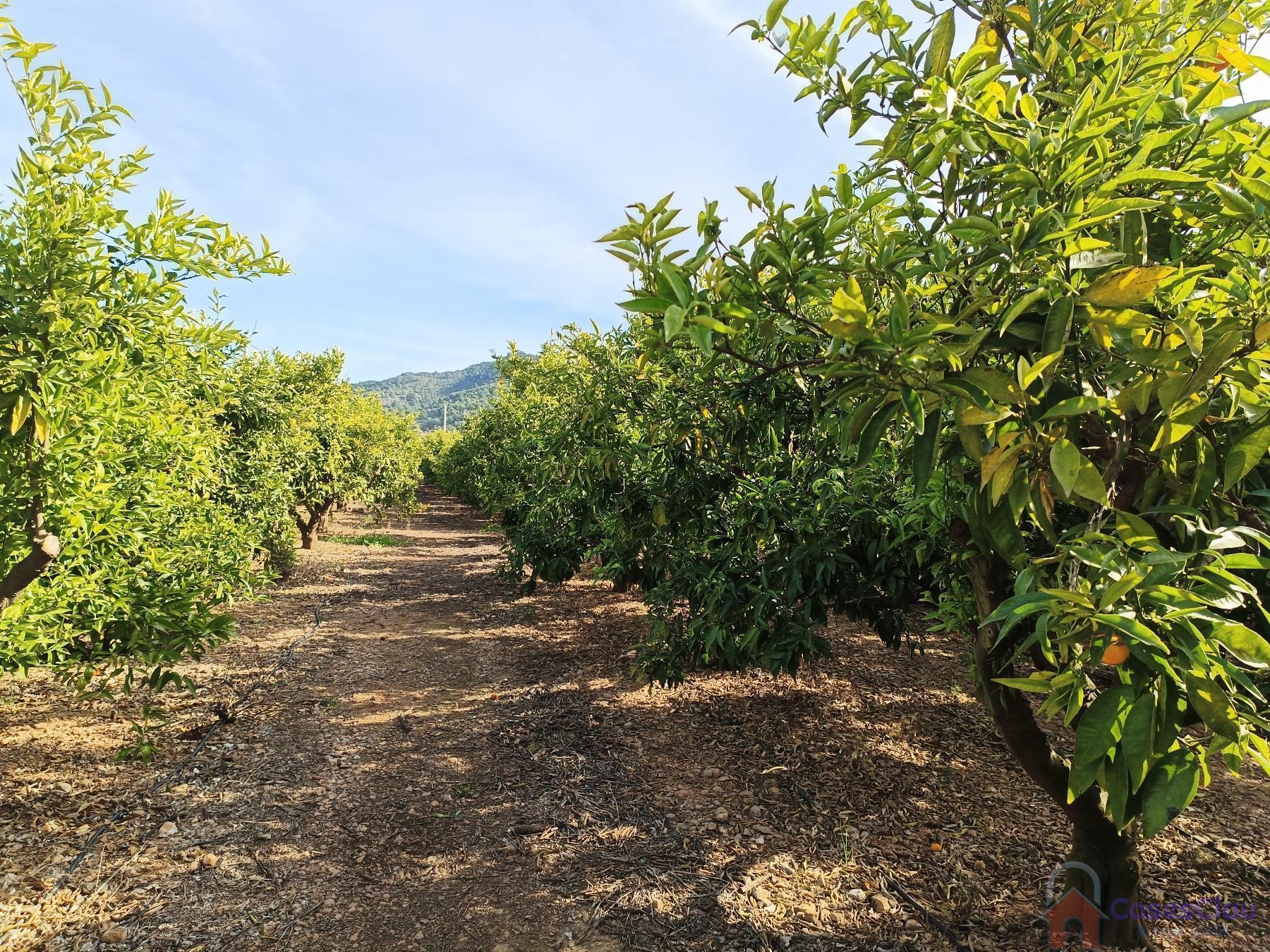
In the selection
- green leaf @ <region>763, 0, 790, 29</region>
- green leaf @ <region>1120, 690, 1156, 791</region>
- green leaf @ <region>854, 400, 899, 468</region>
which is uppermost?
green leaf @ <region>763, 0, 790, 29</region>

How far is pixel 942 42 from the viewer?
54.9 inches

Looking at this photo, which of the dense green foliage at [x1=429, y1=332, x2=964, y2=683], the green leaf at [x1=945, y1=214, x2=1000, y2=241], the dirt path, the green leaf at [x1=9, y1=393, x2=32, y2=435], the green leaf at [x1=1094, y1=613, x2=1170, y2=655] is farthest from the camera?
the dense green foliage at [x1=429, y1=332, x2=964, y2=683]

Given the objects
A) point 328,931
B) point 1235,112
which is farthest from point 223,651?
point 1235,112

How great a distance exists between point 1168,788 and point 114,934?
375 centimetres

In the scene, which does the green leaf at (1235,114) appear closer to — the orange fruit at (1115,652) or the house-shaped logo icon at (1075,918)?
the orange fruit at (1115,652)

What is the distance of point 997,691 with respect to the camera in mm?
2562

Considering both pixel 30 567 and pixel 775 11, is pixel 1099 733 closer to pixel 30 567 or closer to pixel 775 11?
pixel 775 11

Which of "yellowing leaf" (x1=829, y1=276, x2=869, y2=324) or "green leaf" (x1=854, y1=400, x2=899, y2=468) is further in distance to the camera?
"green leaf" (x1=854, y1=400, x2=899, y2=468)

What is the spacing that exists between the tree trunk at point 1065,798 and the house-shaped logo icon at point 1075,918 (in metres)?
0.03

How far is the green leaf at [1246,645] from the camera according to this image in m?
0.86

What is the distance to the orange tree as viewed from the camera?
2.98 ft

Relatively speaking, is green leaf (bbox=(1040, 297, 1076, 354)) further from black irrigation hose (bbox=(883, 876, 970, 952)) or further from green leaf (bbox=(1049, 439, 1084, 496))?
black irrigation hose (bbox=(883, 876, 970, 952))

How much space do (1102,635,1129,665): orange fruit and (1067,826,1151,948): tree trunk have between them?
2289 millimetres

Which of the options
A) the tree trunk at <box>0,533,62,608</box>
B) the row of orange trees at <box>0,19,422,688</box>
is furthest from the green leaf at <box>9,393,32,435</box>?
the tree trunk at <box>0,533,62,608</box>
